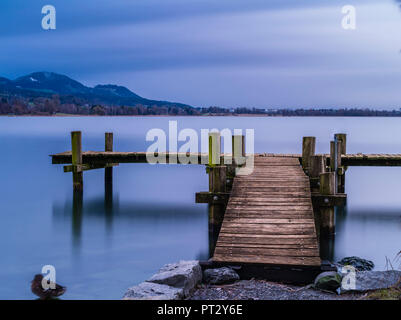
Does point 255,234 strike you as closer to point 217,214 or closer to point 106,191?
point 217,214

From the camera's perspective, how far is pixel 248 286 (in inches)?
299

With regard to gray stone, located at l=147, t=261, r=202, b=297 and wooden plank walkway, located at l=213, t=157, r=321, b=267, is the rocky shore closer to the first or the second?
gray stone, located at l=147, t=261, r=202, b=297

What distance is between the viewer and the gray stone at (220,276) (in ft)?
25.4

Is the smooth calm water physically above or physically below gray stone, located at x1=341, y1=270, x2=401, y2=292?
below

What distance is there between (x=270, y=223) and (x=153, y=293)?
348 cm

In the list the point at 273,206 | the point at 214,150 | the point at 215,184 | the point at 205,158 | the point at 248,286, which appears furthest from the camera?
the point at 205,158

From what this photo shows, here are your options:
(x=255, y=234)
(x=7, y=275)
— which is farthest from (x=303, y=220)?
(x=7, y=275)

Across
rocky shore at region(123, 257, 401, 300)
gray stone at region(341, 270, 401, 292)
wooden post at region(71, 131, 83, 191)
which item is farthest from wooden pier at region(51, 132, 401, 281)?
wooden post at region(71, 131, 83, 191)

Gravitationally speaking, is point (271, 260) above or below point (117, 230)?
above

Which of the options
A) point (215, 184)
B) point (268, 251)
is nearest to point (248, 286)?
point (268, 251)

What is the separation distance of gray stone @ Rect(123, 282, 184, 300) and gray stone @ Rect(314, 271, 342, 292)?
6.87ft

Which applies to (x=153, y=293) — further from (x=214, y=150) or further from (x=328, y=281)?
(x=214, y=150)

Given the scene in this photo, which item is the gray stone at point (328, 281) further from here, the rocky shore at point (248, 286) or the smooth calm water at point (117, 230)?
the smooth calm water at point (117, 230)

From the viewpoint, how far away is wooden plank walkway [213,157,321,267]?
8.43 meters
